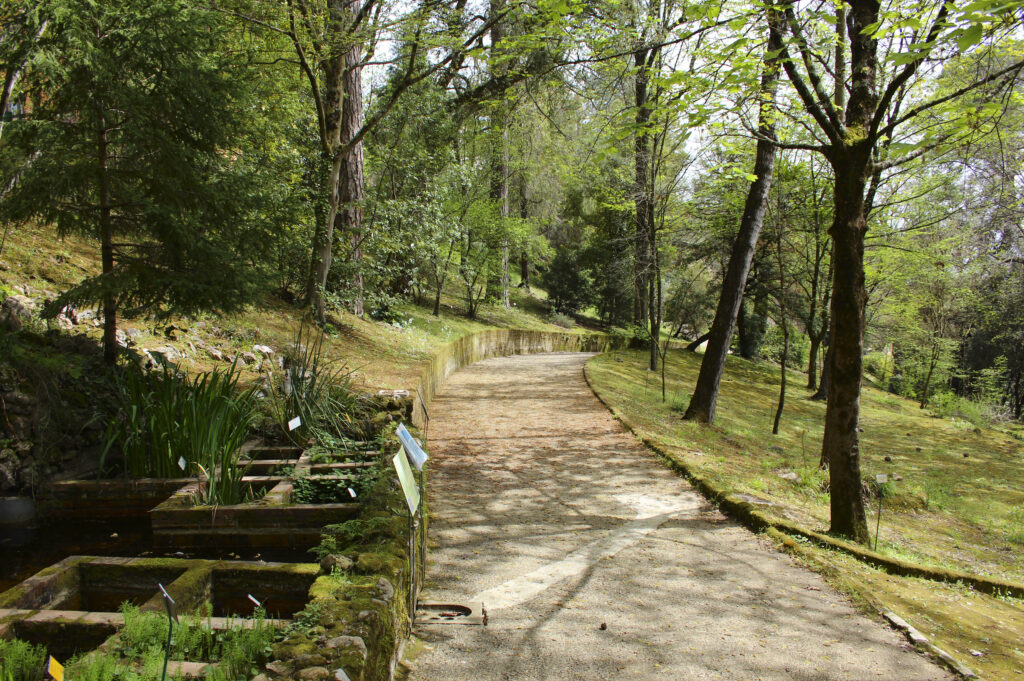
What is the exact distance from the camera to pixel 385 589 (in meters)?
2.96

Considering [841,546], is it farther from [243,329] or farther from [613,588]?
[243,329]

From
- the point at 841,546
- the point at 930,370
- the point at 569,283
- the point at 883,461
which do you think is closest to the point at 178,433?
Result: the point at 841,546

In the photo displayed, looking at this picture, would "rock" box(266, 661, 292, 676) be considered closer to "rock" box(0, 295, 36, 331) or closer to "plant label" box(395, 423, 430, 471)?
"plant label" box(395, 423, 430, 471)

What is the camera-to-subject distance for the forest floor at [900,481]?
4.22 m

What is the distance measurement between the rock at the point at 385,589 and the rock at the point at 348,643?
0.44 m

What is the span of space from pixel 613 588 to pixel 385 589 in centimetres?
201

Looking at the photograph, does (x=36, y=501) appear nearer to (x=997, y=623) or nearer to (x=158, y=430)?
(x=158, y=430)

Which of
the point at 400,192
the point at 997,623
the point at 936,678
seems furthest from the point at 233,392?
the point at 400,192

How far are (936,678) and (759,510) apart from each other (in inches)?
101

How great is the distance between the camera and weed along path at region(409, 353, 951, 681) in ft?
11.1

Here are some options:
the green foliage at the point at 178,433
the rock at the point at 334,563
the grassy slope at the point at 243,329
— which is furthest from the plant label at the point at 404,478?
the grassy slope at the point at 243,329

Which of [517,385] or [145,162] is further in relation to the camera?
[517,385]

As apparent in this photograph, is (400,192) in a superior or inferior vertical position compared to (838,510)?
superior

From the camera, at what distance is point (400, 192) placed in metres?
14.9
